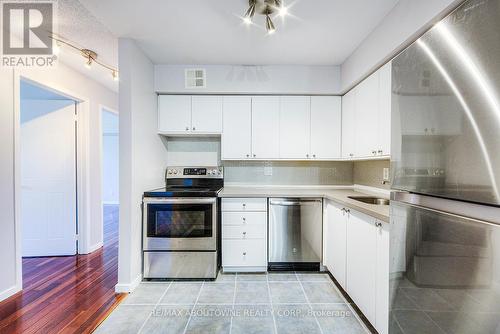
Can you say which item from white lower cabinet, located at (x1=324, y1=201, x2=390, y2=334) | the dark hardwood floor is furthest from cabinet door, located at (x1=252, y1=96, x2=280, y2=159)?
the dark hardwood floor

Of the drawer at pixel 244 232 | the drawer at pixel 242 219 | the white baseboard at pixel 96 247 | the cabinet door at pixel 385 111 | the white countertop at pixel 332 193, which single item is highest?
the cabinet door at pixel 385 111

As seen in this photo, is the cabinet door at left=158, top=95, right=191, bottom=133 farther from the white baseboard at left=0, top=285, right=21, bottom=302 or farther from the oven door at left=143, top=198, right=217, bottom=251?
the white baseboard at left=0, top=285, right=21, bottom=302

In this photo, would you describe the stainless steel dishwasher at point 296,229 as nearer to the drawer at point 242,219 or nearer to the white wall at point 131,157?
the drawer at point 242,219

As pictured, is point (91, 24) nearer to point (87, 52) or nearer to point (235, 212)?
point (87, 52)

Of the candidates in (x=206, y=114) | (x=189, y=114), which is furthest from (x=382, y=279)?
(x=189, y=114)

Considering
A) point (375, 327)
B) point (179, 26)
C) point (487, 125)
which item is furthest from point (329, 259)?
point (179, 26)

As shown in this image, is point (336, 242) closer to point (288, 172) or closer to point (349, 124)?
point (288, 172)

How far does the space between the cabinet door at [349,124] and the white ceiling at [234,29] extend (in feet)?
1.51

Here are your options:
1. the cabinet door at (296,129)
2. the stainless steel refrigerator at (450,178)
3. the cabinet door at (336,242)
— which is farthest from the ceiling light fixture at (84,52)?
the cabinet door at (336,242)

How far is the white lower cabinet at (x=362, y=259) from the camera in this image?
4.97 feet

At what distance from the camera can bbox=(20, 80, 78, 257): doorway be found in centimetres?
306

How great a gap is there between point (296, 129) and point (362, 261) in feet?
5.64

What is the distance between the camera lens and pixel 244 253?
8.58 ft

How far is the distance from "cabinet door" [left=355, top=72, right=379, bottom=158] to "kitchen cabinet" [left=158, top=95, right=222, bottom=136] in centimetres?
164
